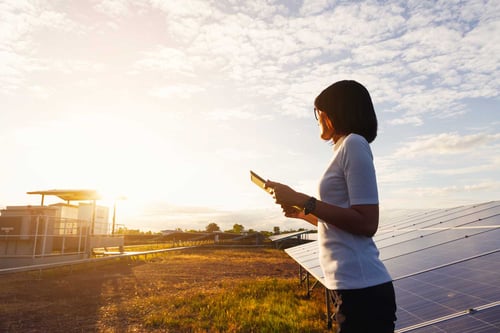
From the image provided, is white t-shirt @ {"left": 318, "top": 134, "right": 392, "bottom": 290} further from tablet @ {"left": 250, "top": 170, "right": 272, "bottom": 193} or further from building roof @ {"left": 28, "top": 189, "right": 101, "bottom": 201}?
building roof @ {"left": 28, "top": 189, "right": 101, "bottom": 201}

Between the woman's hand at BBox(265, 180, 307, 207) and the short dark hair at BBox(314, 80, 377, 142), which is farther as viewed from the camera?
the short dark hair at BBox(314, 80, 377, 142)

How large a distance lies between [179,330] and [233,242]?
38486 mm

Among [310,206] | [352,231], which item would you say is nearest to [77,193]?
[310,206]

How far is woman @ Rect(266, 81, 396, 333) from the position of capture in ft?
5.92

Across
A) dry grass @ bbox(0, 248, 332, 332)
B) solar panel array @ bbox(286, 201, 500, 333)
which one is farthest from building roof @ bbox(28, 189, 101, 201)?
solar panel array @ bbox(286, 201, 500, 333)

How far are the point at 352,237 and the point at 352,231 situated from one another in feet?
0.15

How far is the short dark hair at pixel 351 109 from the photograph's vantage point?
213 cm

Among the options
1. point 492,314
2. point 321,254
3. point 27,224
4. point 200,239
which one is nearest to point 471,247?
point 492,314

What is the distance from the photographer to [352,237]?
1.90 metres

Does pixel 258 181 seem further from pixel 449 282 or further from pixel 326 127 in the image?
pixel 449 282

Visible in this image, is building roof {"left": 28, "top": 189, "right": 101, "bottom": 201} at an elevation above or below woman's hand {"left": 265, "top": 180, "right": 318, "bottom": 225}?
above

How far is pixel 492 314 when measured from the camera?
11.4ft

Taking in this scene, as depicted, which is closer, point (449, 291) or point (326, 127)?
point (326, 127)

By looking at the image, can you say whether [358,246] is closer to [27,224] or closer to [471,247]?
[471,247]
